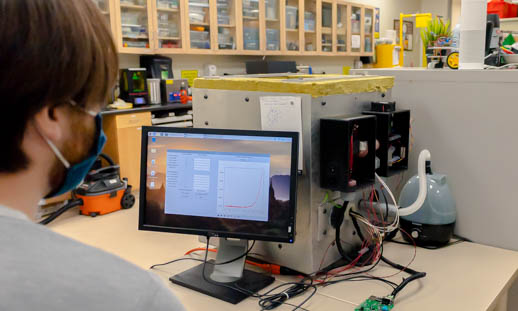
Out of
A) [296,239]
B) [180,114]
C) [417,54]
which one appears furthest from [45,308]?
[417,54]

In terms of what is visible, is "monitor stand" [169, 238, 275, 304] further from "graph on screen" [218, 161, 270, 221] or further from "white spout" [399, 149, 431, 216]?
"white spout" [399, 149, 431, 216]

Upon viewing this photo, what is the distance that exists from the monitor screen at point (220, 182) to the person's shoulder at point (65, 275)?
707mm

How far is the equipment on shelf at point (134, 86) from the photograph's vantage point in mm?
3850

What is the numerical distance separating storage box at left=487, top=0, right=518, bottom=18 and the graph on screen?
13.6ft

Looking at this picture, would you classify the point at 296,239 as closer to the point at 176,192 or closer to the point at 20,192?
the point at 176,192

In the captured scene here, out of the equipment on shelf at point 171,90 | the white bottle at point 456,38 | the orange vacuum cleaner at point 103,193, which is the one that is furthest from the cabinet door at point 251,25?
the white bottle at point 456,38

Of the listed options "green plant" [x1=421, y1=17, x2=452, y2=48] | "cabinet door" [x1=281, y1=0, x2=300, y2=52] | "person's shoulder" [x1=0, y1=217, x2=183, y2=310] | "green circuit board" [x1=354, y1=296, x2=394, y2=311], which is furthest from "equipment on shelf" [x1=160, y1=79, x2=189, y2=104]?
"person's shoulder" [x1=0, y1=217, x2=183, y2=310]

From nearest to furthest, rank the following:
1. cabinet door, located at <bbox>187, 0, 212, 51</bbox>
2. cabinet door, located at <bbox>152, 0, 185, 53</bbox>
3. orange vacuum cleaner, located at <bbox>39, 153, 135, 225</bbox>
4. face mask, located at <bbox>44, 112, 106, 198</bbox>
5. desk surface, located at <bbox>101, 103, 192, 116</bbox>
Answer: face mask, located at <bbox>44, 112, 106, 198</bbox> < orange vacuum cleaner, located at <bbox>39, 153, 135, 225</bbox> < desk surface, located at <bbox>101, 103, 192, 116</bbox> < cabinet door, located at <bbox>152, 0, 185, 53</bbox> < cabinet door, located at <bbox>187, 0, 212, 51</bbox>

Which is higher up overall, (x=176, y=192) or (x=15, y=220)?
(x=15, y=220)

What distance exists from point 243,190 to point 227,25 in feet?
12.6

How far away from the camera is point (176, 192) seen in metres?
1.26

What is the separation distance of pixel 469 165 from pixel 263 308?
0.88m

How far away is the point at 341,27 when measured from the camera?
20.6ft

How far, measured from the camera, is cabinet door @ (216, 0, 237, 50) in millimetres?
4719
